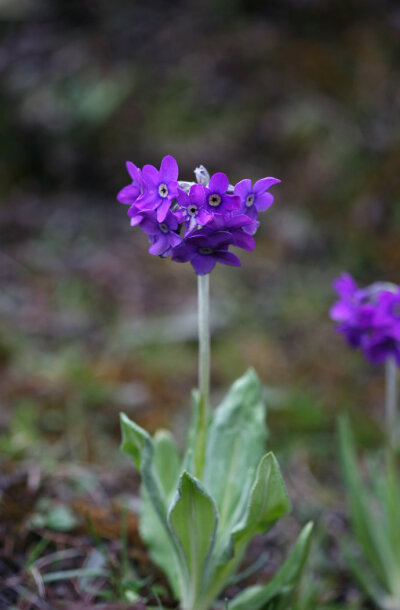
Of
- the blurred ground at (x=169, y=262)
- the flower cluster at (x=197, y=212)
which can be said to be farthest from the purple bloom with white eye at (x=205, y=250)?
the blurred ground at (x=169, y=262)

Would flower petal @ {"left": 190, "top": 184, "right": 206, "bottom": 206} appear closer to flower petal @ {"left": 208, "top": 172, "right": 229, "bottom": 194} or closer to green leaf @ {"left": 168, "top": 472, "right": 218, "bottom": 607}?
flower petal @ {"left": 208, "top": 172, "right": 229, "bottom": 194}

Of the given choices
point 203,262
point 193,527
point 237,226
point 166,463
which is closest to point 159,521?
point 166,463

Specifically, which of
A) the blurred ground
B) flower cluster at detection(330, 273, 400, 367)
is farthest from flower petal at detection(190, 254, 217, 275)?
the blurred ground

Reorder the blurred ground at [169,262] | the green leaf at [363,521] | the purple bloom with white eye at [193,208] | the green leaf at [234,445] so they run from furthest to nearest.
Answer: the blurred ground at [169,262] → the green leaf at [363,521] → the green leaf at [234,445] → the purple bloom with white eye at [193,208]

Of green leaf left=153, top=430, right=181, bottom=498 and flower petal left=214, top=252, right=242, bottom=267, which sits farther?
green leaf left=153, top=430, right=181, bottom=498

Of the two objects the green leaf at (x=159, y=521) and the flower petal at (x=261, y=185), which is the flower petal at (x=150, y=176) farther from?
the green leaf at (x=159, y=521)
